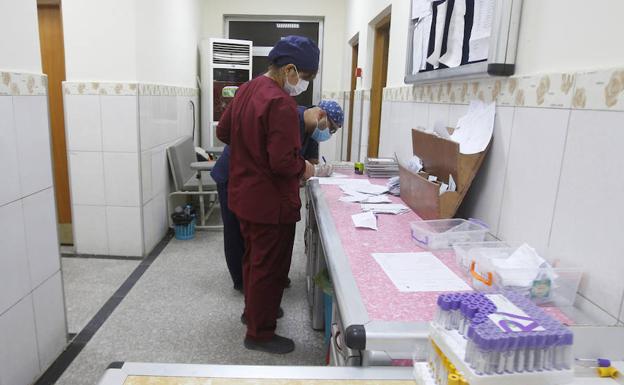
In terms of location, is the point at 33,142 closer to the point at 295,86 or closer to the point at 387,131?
the point at 295,86

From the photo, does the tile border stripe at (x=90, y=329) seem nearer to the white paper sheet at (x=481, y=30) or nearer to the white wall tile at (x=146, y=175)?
the white wall tile at (x=146, y=175)

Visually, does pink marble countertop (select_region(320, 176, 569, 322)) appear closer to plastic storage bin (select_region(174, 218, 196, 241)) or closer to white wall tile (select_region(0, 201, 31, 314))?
white wall tile (select_region(0, 201, 31, 314))

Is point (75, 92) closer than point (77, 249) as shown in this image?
Yes

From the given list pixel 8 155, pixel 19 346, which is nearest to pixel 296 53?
pixel 8 155

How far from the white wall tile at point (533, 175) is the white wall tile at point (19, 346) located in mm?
1848

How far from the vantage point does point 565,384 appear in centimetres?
60

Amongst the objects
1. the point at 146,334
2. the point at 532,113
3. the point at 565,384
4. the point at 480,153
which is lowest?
the point at 146,334

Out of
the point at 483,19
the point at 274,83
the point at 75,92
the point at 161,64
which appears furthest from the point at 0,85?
the point at 161,64

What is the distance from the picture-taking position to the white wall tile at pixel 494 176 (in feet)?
4.67

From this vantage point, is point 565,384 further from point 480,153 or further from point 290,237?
point 290,237

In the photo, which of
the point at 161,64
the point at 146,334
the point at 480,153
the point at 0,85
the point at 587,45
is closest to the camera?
the point at 587,45

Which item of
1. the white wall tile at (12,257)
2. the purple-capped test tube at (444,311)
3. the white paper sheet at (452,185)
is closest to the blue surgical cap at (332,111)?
the white paper sheet at (452,185)

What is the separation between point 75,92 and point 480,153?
279cm

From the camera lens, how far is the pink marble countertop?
38.2 inches
